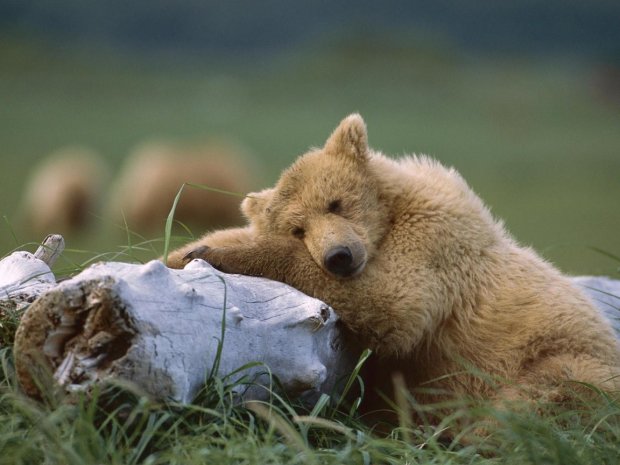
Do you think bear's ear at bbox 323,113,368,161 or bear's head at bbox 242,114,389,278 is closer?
bear's head at bbox 242,114,389,278

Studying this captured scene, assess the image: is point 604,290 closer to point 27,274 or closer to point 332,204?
point 332,204

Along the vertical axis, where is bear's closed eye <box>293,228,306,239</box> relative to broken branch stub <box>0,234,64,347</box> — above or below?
above

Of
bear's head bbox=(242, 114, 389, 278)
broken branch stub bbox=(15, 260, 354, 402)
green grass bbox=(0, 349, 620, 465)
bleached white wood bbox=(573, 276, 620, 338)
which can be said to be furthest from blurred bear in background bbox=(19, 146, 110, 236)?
green grass bbox=(0, 349, 620, 465)

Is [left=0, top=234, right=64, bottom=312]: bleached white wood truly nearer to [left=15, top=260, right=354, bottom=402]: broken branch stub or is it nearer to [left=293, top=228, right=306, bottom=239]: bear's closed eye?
[left=15, top=260, right=354, bottom=402]: broken branch stub

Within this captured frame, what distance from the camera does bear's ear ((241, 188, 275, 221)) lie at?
4.79 m

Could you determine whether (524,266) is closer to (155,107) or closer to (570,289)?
(570,289)

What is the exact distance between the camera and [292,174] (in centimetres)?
468

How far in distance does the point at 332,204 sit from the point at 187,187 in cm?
1302

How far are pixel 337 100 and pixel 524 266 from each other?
42472mm

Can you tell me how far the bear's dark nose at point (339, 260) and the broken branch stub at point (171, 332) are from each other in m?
0.22

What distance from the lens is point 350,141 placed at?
4703 mm

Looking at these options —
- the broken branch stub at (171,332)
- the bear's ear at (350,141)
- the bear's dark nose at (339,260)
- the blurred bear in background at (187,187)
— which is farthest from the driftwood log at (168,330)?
the blurred bear in background at (187,187)

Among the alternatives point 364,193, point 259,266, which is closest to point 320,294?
point 259,266

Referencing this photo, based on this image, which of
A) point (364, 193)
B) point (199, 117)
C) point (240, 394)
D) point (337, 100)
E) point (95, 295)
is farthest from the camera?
point (337, 100)
